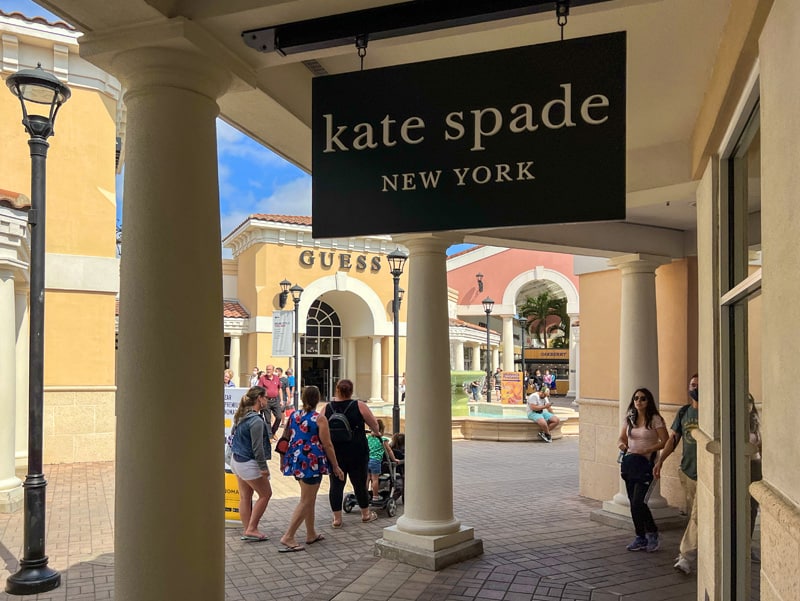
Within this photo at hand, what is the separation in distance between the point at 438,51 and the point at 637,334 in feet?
19.4

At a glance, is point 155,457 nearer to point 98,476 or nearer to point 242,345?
point 98,476

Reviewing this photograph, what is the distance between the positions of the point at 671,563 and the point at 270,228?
22.7m

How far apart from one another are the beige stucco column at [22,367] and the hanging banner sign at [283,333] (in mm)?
4909

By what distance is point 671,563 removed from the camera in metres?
6.94

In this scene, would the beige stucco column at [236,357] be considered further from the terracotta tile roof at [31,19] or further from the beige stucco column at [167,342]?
the beige stucco column at [167,342]

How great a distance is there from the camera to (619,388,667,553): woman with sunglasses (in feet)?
23.5

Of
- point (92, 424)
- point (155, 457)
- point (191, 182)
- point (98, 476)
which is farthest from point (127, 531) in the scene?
point (92, 424)

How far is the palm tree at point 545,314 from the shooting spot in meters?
54.8

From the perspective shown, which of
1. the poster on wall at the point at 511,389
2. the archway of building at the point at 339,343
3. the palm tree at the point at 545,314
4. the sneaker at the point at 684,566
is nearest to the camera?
the sneaker at the point at 684,566

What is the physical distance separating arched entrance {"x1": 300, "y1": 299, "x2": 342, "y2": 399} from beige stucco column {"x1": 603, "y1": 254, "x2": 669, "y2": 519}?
72.8ft

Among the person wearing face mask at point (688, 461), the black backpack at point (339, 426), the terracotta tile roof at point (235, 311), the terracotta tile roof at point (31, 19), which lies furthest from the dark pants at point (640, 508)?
the terracotta tile roof at point (235, 311)

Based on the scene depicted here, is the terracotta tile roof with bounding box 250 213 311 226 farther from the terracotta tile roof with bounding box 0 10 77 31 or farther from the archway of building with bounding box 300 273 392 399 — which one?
the terracotta tile roof with bounding box 0 10 77 31

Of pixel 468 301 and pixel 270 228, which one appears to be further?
pixel 468 301

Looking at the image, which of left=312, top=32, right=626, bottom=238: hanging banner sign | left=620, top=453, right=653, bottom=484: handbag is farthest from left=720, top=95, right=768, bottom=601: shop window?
left=620, top=453, right=653, bottom=484: handbag
